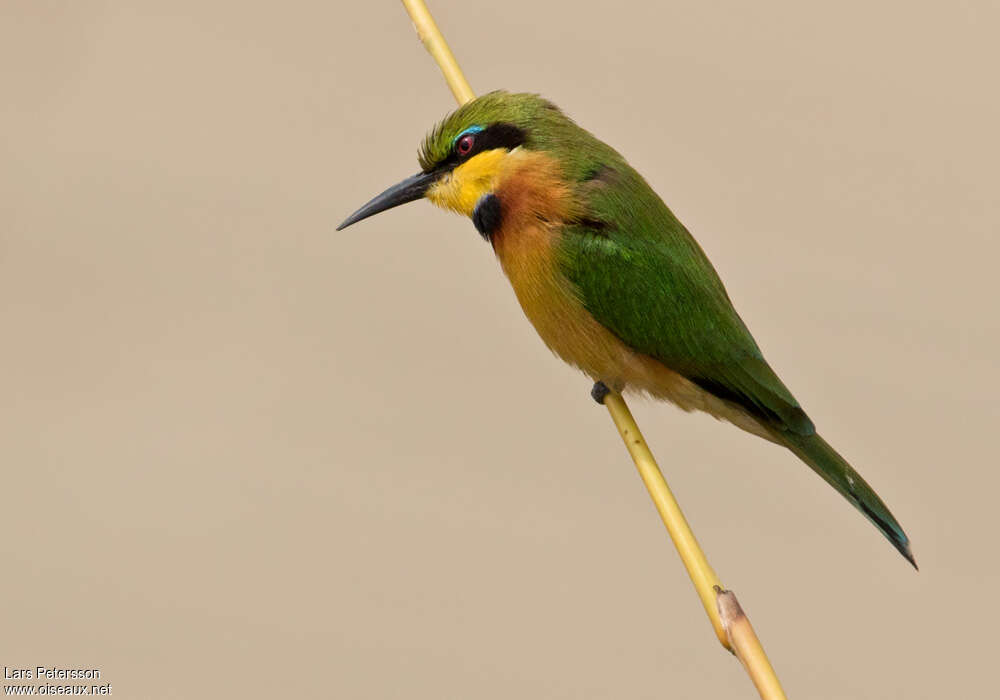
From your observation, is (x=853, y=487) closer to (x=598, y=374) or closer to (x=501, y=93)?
(x=598, y=374)

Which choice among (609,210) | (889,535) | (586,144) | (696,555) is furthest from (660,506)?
(586,144)

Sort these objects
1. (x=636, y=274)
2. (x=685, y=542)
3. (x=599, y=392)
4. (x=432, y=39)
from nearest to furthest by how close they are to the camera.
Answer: (x=685, y=542) → (x=432, y=39) → (x=636, y=274) → (x=599, y=392)

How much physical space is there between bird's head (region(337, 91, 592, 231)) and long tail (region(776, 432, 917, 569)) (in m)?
0.85

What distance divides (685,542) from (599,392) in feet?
2.77

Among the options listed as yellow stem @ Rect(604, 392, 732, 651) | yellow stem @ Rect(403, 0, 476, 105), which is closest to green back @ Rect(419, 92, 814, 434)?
yellow stem @ Rect(403, 0, 476, 105)

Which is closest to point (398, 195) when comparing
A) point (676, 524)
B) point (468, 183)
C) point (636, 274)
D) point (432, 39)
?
point (468, 183)

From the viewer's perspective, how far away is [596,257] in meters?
2.47

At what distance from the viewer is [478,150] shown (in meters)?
2.50

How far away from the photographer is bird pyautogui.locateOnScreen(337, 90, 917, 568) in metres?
2.48

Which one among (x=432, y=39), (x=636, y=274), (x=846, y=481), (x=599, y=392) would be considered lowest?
(x=846, y=481)

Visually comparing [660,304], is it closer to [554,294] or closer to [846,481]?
[554,294]

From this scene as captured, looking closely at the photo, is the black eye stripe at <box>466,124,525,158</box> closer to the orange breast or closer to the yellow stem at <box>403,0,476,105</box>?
the orange breast

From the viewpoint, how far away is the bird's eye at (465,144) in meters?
2.49

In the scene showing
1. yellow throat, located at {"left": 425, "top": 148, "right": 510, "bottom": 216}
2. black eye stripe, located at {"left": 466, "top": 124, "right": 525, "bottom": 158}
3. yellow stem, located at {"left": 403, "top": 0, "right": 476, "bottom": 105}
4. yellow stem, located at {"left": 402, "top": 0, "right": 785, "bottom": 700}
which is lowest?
yellow stem, located at {"left": 402, "top": 0, "right": 785, "bottom": 700}
